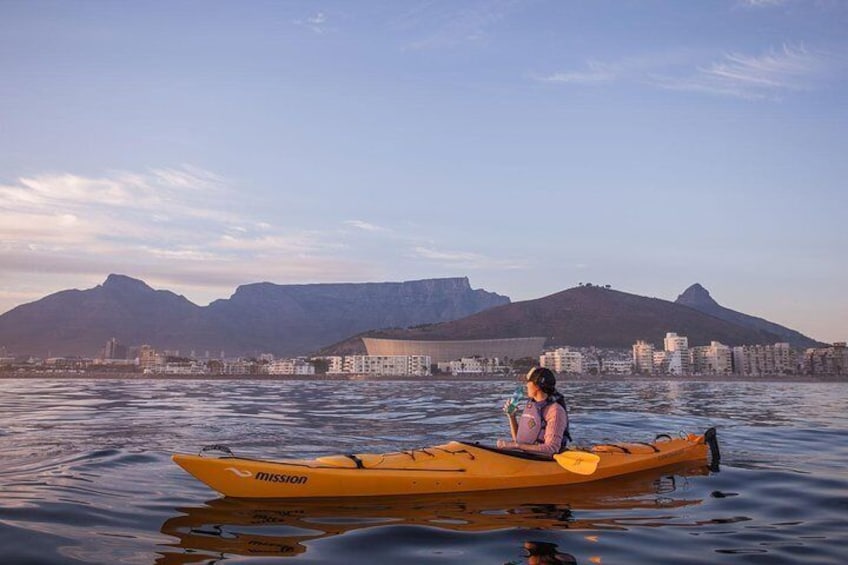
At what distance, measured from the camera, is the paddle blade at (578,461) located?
960 cm

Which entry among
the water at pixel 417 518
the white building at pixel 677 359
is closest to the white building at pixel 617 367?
the white building at pixel 677 359

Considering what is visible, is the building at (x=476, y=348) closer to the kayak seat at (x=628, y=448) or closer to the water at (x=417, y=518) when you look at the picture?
the water at (x=417, y=518)

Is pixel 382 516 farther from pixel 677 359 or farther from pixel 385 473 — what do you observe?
pixel 677 359

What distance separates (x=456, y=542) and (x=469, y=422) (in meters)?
16.1

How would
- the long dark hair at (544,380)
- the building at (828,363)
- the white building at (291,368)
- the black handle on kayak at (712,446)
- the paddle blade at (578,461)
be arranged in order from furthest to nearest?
the white building at (291,368) < the building at (828,363) < the black handle on kayak at (712,446) < the long dark hair at (544,380) < the paddle blade at (578,461)

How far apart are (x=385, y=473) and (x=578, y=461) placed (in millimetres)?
2985

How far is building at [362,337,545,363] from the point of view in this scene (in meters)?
186

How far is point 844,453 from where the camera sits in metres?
14.1

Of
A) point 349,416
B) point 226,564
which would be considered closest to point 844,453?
point 226,564

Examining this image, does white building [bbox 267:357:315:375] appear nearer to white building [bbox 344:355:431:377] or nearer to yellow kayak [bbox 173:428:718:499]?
white building [bbox 344:355:431:377]

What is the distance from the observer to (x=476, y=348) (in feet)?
623

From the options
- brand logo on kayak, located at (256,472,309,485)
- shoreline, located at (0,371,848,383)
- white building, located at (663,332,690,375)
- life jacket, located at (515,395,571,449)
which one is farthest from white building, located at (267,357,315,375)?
brand logo on kayak, located at (256,472,309,485)

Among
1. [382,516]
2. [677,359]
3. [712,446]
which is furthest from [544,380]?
[677,359]

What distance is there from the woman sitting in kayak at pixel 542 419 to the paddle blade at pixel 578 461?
308 millimetres
